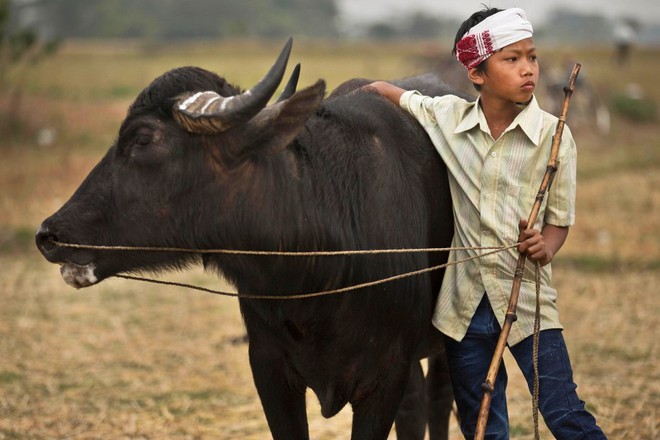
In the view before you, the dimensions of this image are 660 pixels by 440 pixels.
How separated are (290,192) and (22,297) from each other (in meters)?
6.26

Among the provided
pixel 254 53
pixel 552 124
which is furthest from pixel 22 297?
pixel 254 53

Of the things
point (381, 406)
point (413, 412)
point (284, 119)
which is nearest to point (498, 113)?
point (284, 119)

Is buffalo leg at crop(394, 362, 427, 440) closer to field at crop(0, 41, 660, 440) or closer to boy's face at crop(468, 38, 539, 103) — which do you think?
field at crop(0, 41, 660, 440)

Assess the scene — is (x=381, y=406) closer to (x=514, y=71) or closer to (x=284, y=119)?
(x=284, y=119)

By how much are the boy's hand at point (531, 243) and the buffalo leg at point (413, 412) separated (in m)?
1.43

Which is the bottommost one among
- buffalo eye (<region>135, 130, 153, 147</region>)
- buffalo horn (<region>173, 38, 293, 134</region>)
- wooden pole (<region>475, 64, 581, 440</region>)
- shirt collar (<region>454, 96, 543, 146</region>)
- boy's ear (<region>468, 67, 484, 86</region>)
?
wooden pole (<region>475, 64, 581, 440</region>)

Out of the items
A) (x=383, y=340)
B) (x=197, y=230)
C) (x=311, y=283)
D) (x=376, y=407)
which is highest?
(x=197, y=230)

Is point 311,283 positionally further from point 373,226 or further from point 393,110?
point 393,110

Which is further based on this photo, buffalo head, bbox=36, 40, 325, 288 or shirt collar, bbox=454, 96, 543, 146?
shirt collar, bbox=454, 96, 543, 146

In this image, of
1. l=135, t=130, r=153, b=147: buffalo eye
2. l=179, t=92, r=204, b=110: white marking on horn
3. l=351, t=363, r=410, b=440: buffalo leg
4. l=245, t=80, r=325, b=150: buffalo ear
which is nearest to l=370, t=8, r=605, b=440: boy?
l=351, t=363, r=410, b=440: buffalo leg

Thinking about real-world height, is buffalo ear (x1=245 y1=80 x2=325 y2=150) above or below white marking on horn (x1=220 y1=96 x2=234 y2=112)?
below

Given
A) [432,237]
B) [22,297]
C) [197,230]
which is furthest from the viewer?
[22,297]

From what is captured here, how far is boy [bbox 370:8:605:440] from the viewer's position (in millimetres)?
3490

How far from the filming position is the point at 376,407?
143 inches
